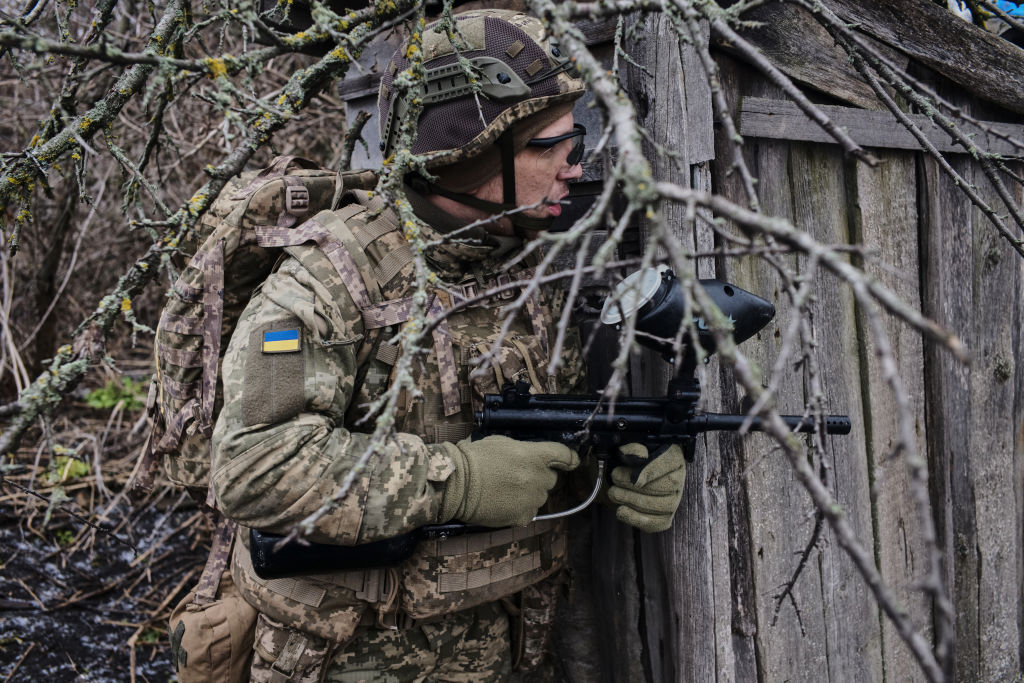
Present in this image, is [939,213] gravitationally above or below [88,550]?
above

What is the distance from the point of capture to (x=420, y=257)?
1.31 meters

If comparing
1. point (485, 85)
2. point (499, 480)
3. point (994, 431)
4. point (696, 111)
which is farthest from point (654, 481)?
point (994, 431)

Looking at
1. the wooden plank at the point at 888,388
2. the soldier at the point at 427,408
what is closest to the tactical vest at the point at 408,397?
the soldier at the point at 427,408

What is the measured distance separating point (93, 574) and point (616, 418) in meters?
3.36

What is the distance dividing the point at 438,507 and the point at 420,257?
2.74ft

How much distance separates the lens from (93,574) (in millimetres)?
3992

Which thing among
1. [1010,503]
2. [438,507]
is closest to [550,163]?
[438,507]

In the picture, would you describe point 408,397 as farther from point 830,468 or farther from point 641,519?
point 830,468

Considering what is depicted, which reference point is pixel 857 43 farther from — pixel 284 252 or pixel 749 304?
pixel 284 252

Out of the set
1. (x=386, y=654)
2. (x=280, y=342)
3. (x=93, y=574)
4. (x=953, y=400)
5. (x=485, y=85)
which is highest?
(x=485, y=85)

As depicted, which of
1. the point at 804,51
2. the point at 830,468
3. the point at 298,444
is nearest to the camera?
the point at 298,444

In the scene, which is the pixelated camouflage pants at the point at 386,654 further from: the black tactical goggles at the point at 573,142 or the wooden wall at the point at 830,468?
the black tactical goggles at the point at 573,142

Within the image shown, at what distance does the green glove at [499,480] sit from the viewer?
1.93 metres

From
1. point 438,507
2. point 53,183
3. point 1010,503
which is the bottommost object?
point 1010,503
